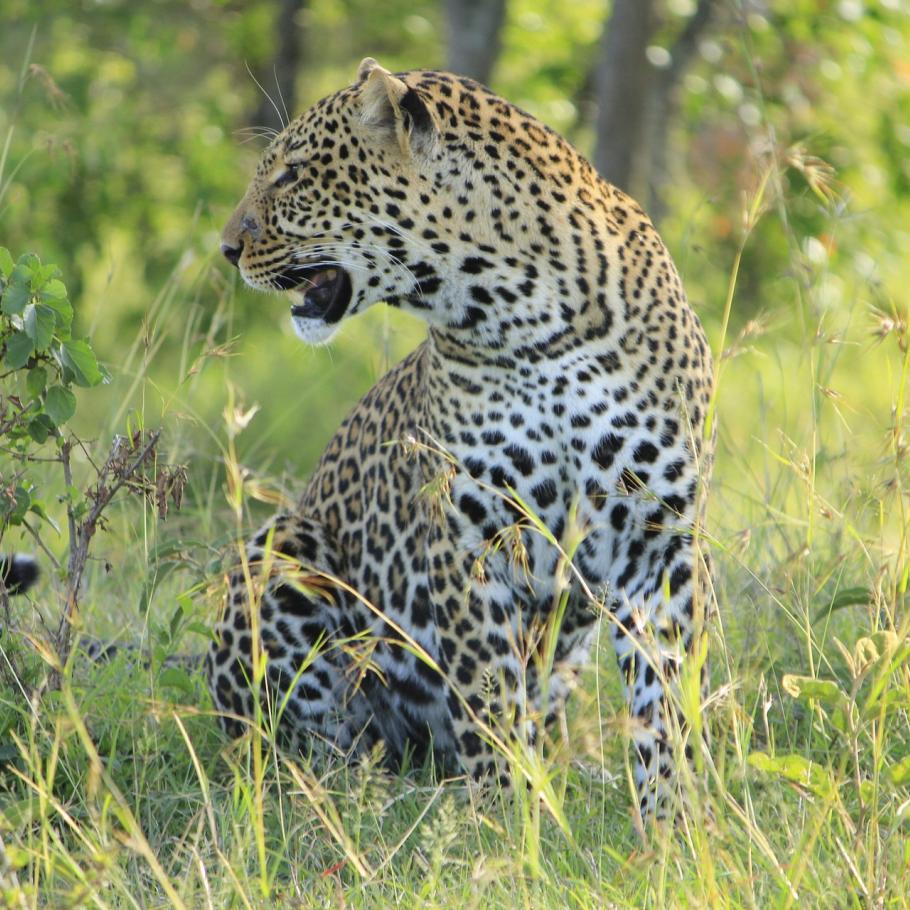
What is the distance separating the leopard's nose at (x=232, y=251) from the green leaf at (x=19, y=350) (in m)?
0.85

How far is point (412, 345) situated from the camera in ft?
32.9

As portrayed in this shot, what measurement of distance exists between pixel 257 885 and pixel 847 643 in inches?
87.8

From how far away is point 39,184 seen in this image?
1010 cm

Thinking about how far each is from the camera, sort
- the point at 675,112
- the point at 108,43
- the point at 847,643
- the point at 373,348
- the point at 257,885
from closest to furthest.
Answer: the point at 257,885 < the point at 847,643 < the point at 373,348 < the point at 675,112 < the point at 108,43

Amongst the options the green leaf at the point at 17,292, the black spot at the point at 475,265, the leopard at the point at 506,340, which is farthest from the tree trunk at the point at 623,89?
the green leaf at the point at 17,292

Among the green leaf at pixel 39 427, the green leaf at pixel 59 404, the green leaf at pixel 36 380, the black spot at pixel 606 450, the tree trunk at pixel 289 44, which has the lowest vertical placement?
the tree trunk at pixel 289 44

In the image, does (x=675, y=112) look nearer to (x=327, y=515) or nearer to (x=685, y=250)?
(x=685, y=250)

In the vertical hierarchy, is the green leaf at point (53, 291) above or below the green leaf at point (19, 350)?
above

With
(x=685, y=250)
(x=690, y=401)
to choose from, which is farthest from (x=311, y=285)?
(x=685, y=250)

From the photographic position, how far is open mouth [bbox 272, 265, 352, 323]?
4219mm

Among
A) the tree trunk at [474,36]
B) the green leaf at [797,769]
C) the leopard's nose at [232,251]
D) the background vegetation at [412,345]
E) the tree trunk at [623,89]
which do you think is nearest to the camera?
the green leaf at [797,769]

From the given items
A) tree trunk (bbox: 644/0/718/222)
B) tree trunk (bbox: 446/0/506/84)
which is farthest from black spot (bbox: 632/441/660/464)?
tree trunk (bbox: 446/0/506/84)

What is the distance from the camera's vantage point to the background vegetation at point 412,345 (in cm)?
304

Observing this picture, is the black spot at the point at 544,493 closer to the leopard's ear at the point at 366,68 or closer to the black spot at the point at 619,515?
the black spot at the point at 619,515
